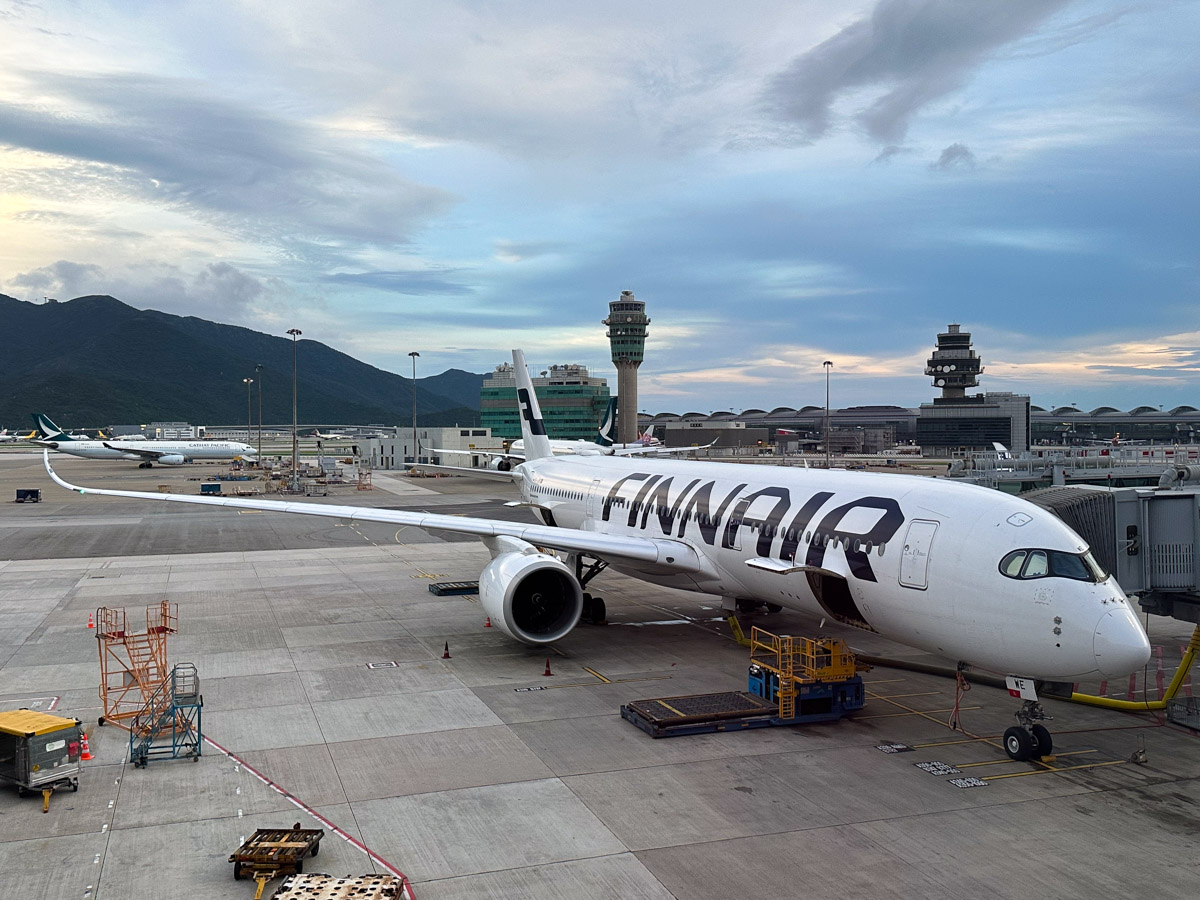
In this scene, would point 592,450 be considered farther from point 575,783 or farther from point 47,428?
point 47,428

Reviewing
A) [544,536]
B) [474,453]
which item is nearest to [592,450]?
[474,453]

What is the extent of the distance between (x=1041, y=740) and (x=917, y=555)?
322 centimetres

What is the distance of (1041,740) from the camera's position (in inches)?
524

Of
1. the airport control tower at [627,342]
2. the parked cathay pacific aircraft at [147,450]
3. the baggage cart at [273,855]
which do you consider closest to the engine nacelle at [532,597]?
the baggage cart at [273,855]

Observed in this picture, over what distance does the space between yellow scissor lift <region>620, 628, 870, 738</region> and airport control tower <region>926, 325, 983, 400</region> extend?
17685cm

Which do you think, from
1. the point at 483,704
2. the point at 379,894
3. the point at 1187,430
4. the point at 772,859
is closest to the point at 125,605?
the point at 483,704

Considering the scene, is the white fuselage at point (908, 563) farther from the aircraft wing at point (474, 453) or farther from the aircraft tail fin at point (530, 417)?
the aircraft wing at point (474, 453)

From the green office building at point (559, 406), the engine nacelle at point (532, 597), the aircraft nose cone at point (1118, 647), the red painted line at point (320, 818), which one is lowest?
the red painted line at point (320, 818)

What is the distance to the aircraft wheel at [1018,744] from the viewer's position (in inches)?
524

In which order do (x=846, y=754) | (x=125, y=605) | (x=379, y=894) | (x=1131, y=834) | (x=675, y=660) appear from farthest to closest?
(x=125, y=605) < (x=675, y=660) < (x=846, y=754) < (x=1131, y=834) < (x=379, y=894)

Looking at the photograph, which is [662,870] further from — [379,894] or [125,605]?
[125,605]

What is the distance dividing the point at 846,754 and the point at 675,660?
252 inches

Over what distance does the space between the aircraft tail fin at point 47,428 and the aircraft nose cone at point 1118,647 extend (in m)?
98.5

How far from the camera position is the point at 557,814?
1143 cm
